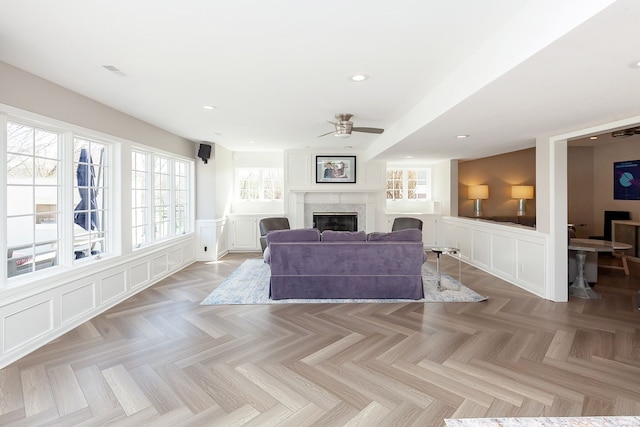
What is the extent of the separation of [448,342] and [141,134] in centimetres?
482

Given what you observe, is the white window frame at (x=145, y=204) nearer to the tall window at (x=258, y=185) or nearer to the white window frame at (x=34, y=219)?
the white window frame at (x=34, y=219)

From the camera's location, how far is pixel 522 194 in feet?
24.8

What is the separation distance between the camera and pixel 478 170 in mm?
8180

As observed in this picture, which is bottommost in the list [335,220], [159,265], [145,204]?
[159,265]

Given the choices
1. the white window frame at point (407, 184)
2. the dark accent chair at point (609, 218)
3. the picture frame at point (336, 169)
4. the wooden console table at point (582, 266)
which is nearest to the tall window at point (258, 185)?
the picture frame at point (336, 169)

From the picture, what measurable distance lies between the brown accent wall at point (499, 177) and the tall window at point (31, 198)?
793 centimetres

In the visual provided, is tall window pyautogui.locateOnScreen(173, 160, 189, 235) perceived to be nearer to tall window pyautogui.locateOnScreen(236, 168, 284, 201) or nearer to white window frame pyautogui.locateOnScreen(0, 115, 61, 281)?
tall window pyautogui.locateOnScreen(236, 168, 284, 201)

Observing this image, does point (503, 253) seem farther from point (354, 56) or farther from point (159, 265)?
point (159, 265)

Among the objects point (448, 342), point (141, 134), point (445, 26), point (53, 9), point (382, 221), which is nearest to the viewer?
point (53, 9)

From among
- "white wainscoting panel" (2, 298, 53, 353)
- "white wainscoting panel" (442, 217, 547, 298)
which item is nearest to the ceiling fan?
"white wainscoting panel" (442, 217, 547, 298)

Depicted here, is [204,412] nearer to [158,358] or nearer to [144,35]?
[158,358]

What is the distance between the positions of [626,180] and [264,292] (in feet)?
24.6

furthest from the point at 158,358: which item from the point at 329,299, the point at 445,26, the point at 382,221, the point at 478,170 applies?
the point at 478,170

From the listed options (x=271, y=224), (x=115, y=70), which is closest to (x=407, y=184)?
(x=271, y=224)
